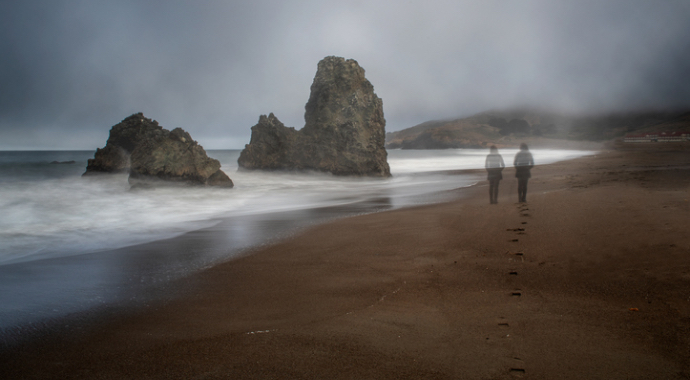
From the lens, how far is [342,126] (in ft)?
61.8

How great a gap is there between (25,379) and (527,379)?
2.84 metres

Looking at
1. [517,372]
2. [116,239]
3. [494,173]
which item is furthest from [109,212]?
[517,372]

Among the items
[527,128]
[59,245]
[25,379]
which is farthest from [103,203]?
[527,128]

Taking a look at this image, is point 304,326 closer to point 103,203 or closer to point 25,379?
point 25,379

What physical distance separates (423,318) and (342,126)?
1674cm

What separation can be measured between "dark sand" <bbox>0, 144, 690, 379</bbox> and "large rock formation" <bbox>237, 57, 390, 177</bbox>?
1421cm

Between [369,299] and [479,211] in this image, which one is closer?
[369,299]

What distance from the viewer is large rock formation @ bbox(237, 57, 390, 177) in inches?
736

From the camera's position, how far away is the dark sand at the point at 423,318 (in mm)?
2100

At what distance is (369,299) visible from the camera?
9.99 ft

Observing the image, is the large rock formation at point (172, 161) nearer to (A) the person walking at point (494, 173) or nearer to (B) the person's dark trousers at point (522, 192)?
(A) the person walking at point (494, 173)

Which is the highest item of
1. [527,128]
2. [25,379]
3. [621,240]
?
Result: [527,128]

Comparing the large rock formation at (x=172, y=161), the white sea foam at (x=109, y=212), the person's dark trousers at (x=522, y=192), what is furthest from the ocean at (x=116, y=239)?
the person's dark trousers at (x=522, y=192)

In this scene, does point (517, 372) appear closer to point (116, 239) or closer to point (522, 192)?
point (116, 239)
